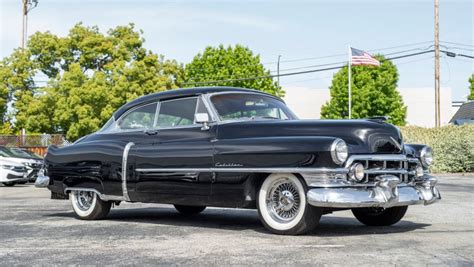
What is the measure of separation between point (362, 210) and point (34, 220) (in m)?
4.42

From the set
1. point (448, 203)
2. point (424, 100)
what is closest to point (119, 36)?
point (448, 203)

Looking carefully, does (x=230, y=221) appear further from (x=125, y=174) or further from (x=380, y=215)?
(x=380, y=215)

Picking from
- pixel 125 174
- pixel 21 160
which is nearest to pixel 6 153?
pixel 21 160

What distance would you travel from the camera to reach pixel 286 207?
726 cm

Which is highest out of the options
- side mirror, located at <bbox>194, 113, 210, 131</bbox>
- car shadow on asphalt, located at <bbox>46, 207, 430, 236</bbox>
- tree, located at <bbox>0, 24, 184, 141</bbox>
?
tree, located at <bbox>0, 24, 184, 141</bbox>

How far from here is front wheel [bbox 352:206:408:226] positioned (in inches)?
319

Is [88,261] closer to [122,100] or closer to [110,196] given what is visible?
[110,196]

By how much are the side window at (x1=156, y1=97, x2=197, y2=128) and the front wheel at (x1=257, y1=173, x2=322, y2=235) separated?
1596 mm

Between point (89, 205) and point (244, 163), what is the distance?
295cm

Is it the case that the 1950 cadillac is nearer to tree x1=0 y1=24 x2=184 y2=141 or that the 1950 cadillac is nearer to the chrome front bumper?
the chrome front bumper

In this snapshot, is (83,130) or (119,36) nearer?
(83,130)

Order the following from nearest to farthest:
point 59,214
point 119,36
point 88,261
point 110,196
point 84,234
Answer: point 88,261 < point 84,234 < point 110,196 < point 59,214 < point 119,36

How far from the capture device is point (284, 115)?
342 inches

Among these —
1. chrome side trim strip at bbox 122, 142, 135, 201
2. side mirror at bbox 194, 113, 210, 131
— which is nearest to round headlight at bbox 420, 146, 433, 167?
side mirror at bbox 194, 113, 210, 131
